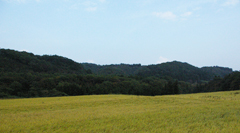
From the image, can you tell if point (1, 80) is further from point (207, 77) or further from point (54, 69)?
point (207, 77)

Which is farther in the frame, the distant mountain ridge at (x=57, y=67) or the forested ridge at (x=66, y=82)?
the distant mountain ridge at (x=57, y=67)

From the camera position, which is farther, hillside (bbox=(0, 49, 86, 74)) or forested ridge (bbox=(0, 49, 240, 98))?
hillside (bbox=(0, 49, 86, 74))

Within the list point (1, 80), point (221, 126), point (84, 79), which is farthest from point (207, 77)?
point (221, 126)

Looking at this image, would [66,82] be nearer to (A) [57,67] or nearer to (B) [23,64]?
(B) [23,64]

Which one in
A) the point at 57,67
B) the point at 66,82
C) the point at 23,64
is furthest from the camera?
the point at 57,67

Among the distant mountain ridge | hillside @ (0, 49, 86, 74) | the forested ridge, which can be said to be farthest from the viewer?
the distant mountain ridge

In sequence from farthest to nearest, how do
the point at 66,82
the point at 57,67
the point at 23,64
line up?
the point at 57,67 → the point at 23,64 → the point at 66,82

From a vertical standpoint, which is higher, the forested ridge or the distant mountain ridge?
the distant mountain ridge

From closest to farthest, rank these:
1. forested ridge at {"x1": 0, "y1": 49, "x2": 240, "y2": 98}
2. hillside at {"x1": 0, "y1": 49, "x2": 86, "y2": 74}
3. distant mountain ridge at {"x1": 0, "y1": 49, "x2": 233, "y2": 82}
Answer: forested ridge at {"x1": 0, "y1": 49, "x2": 240, "y2": 98} < hillside at {"x1": 0, "y1": 49, "x2": 86, "y2": 74} < distant mountain ridge at {"x1": 0, "y1": 49, "x2": 233, "y2": 82}

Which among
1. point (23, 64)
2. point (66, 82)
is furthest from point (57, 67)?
point (66, 82)

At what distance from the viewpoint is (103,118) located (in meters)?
9.27

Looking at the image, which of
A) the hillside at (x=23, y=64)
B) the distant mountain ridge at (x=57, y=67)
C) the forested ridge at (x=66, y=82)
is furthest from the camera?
the distant mountain ridge at (x=57, y=67)

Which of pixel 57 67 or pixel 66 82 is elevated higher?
pixel 57 67

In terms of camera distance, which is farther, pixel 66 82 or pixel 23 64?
pixel 23 64
